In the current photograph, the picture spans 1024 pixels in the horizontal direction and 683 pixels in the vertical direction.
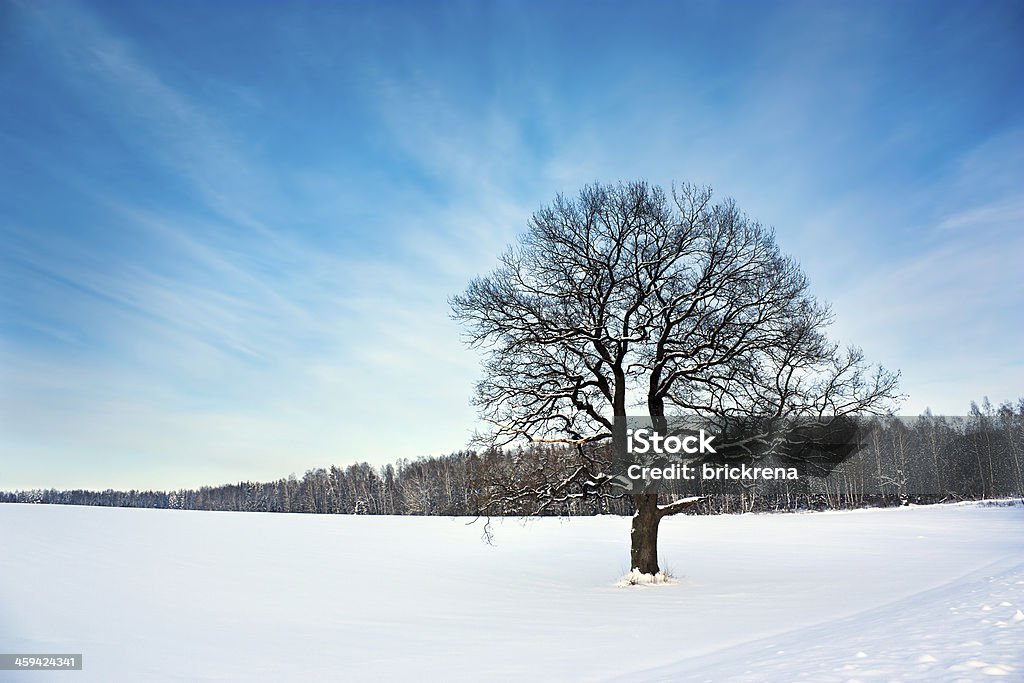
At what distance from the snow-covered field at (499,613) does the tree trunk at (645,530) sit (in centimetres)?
110

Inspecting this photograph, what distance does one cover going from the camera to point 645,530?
703 inches

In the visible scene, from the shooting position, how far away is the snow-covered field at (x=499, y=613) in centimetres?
780

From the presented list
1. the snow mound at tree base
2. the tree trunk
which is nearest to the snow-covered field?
the snow mound at tree base

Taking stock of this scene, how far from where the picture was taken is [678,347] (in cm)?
1798

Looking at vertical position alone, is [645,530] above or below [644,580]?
above

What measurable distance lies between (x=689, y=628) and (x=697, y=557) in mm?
18424

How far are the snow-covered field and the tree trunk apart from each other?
110 centimetres

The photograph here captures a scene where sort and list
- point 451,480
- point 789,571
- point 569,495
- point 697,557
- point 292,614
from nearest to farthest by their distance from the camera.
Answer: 1. point 292,614
2. point 569,495
3. point 789,571
4. point 697,557
5. point 451,480

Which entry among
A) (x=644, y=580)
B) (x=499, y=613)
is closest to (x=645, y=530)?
(x=644, y=580)

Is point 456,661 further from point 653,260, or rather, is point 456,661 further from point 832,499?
point 832,499

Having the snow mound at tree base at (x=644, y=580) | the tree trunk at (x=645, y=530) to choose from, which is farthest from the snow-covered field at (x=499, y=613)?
the tree trunk at (x=645, y=530)

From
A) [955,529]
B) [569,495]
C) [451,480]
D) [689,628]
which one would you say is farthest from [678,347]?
[451,480]

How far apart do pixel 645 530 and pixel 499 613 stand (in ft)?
18.1

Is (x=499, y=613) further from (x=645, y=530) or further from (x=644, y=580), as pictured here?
(x=645, y=530)
